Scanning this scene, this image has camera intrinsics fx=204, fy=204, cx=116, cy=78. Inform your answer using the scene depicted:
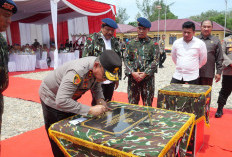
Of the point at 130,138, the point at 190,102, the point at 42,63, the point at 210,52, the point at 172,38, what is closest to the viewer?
the point at 130,138

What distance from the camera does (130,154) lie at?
3.24 feet

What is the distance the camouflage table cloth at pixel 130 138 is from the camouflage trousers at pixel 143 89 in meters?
1.23

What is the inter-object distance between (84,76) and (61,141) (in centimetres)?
45

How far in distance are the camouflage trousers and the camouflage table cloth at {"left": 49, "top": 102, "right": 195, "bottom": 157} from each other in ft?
4.03

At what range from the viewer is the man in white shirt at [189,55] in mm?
2699

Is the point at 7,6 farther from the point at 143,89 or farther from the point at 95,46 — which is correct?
the point at 143,89

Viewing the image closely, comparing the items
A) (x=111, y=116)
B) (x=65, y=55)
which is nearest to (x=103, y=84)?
(x=111, y=116)

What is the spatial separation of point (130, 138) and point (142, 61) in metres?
1.69

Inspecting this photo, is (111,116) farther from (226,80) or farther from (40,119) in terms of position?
(226,80)

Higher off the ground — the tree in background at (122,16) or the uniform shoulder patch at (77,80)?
the tree in background at (122,16)

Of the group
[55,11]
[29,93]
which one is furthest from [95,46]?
[55,11]

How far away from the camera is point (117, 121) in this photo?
1345 mm

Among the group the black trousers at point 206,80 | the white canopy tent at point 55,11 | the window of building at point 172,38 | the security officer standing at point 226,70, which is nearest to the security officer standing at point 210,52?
the black trousers at point 206,80

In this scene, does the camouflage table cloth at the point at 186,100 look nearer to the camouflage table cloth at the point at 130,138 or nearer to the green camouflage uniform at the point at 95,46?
the camouflage table cloth at the point at 130,138
